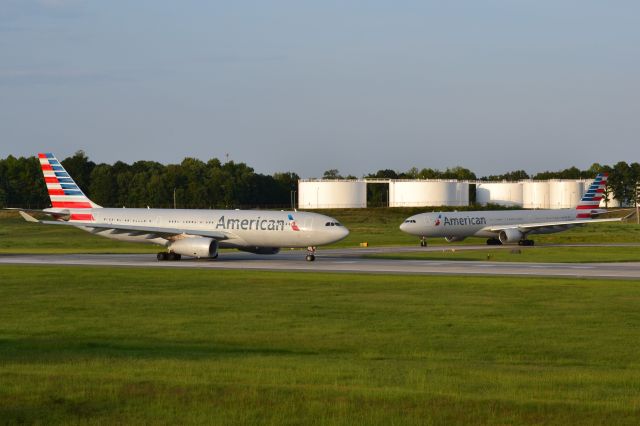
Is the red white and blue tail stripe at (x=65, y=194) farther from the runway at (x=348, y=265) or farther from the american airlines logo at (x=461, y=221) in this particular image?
the american airlines logo at (x=461, y=221)

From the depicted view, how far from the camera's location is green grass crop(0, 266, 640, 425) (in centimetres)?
1357

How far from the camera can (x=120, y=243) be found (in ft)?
276

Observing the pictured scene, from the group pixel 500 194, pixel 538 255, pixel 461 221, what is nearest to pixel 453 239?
pixel 461 221

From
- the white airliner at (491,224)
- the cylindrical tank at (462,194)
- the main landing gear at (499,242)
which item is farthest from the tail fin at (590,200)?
the cylindrical tank at (462,194)

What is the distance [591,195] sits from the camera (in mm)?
94062

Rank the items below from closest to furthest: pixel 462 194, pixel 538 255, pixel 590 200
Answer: pixel 538 255
pixel 590 200
pixel 462 194

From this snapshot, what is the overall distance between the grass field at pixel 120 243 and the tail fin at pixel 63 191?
7.19m

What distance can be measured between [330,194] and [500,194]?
38408 mm

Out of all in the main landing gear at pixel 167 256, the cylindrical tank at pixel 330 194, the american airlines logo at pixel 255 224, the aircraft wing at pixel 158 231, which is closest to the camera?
the american airlines logo at pixel 255 224

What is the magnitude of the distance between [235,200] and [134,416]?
6476 inches

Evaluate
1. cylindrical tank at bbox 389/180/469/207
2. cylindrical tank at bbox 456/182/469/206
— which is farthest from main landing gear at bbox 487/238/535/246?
cylindrical tank at bbox 456/182/469/206

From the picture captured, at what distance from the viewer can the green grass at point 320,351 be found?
13.6m

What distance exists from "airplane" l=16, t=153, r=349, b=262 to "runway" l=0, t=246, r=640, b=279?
1077 millimetres

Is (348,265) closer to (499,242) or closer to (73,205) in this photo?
(73,205)
